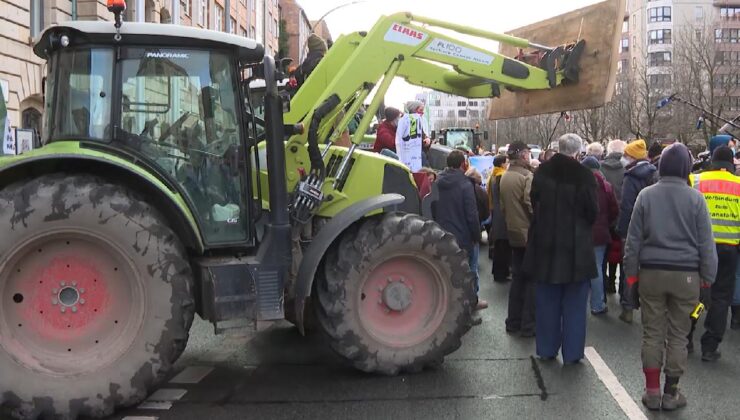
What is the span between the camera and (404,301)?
17.7ft

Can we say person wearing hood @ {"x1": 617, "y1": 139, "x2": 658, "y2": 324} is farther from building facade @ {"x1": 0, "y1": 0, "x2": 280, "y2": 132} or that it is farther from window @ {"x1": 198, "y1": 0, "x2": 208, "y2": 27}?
window @ {"x1": 198, "y1": 0, "x2": 208, "y2": 27}

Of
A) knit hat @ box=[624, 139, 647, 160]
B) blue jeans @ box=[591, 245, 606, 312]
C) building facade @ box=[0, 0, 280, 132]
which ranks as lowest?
blue jeans @ box=[591, 245, 606, 312]

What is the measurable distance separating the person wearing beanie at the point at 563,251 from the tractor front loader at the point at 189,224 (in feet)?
2.83

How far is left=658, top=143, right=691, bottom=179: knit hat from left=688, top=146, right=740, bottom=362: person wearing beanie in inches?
52.1

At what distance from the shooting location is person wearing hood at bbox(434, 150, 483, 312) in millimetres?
7543

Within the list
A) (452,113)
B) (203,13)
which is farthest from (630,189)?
(452,113)

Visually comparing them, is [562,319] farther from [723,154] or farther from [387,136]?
[387,136]

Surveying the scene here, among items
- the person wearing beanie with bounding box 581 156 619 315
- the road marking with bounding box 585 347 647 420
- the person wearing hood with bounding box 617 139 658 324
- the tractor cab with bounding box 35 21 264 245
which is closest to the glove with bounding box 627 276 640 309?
the road marking with bounding box 585 347 647 420

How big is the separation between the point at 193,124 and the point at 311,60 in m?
2.17

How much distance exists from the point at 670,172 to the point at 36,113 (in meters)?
16.5

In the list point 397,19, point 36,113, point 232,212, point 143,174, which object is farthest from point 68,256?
point 36,113

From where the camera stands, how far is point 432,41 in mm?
5961

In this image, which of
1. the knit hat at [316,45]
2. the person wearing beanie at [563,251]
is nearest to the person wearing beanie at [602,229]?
the person wearing beanie at [563,251]

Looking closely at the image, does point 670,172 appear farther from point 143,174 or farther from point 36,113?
point 36,113
